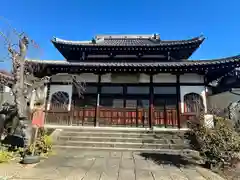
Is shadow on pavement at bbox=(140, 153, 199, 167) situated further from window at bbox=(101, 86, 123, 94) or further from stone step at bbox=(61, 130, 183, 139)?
window at bbox=(101, 86, 123, 94)

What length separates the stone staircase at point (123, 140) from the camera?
6.83m

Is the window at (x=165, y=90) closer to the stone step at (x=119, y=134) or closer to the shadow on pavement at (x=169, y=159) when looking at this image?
the stone step at (x=119, y=134)

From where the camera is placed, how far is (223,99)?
36.1ft

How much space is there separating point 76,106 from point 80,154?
14.5ft

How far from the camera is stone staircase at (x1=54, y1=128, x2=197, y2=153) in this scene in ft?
22.4

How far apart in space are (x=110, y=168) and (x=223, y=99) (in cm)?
1010

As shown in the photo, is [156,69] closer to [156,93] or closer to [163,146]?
[156,93]

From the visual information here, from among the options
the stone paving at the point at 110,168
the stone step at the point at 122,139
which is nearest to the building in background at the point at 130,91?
the stone step at the point at 122,139

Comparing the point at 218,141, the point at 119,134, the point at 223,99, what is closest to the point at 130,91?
the point at 119,134

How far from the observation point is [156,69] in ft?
30.9

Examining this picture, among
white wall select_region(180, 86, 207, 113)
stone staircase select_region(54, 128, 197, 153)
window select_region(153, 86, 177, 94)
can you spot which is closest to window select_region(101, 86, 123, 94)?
window select_region(153, 86, 177, 94)

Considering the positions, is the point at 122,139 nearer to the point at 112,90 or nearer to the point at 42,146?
the point at 42,146

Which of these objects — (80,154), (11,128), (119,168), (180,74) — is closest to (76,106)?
(11,128)

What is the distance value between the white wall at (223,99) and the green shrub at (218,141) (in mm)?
6376
